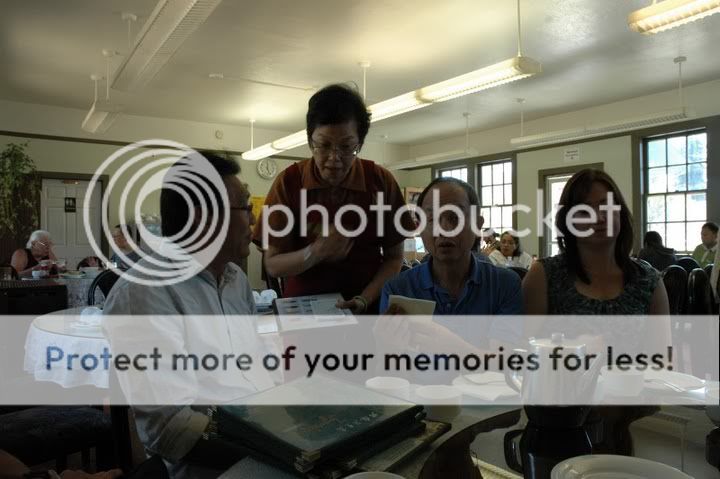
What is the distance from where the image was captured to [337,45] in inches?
205

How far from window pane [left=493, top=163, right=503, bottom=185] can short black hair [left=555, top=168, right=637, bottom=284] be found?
7764 millimetres

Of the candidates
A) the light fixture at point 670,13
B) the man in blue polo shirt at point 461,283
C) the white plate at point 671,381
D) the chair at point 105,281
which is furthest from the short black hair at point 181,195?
the light fixture at point 670,13

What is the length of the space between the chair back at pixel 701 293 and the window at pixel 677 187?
5850 millimetres

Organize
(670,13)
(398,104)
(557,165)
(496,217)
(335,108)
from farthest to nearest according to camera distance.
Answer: (496,217), (557,165), (398,104), (670,13), (335,108)

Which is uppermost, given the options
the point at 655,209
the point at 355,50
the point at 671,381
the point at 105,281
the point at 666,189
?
the point at 355,50

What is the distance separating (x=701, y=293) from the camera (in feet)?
6.72

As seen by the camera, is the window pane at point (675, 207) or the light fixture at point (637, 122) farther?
the window pane at point (675, 207)

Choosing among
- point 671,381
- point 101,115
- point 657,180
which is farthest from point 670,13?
point 101,115

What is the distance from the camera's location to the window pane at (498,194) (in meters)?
9.43

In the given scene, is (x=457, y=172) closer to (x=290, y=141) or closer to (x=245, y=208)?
(x=290, y=141)

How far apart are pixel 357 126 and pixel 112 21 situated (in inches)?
162

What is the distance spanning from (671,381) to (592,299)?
2.13ft

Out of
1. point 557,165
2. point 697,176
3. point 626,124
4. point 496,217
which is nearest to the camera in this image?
point 626,124

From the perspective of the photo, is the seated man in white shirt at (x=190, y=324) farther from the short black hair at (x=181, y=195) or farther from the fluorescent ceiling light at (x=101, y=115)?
the fluorescent ceiling light at (x=101, y=115)
